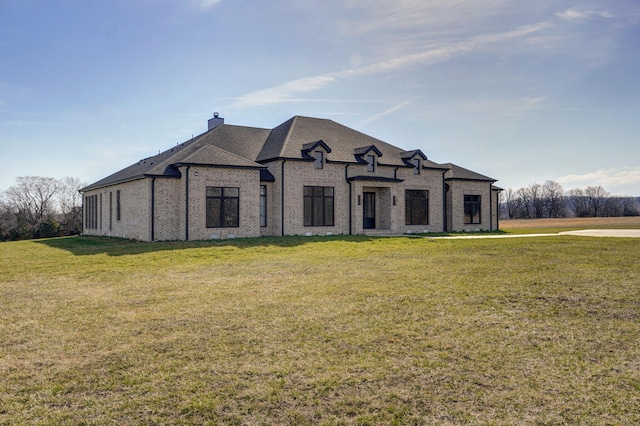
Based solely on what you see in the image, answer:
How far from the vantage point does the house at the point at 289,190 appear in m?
24.8

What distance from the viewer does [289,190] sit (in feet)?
90.3

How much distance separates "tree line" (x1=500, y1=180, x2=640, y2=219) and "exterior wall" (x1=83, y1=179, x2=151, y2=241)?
83516 mm

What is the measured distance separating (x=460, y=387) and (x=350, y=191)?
2468 centimetres

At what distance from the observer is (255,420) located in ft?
14.4

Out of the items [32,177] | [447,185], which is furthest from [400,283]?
[32,177]

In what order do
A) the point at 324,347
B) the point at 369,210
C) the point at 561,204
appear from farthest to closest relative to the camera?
the point at 561,204, the point at 369,210, the point at 324,347

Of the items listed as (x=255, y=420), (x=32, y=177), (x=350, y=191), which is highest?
(x=32, y=177)

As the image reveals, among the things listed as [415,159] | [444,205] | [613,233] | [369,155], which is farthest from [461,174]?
[613,233]

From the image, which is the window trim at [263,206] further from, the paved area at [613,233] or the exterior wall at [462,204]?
the paved area at [613,233]

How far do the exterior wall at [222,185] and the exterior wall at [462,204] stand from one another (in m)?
15.6

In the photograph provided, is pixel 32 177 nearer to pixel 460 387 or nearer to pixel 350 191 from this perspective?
pixel 350 191

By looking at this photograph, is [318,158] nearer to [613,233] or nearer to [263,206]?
[263,206]

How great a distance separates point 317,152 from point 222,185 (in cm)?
639

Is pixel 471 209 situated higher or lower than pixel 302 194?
lower
